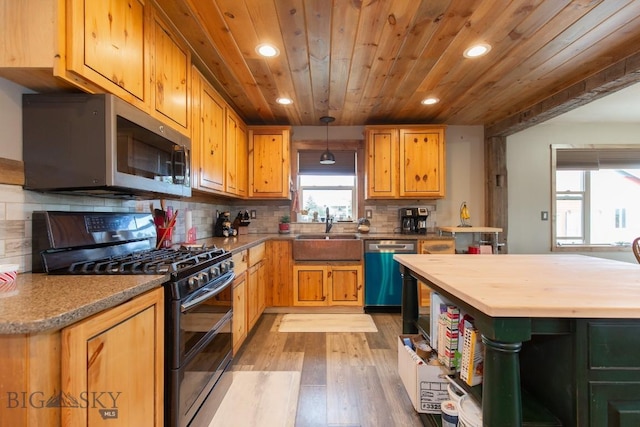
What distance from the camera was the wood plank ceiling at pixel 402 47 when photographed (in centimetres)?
170

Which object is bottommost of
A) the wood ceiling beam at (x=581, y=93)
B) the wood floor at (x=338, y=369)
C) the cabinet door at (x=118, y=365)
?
the wood floor at (x=338, y=369)

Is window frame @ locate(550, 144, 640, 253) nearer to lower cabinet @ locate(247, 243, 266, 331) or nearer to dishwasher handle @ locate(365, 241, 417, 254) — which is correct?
dishwasher handle @ locate(365, 241, 417, 254)

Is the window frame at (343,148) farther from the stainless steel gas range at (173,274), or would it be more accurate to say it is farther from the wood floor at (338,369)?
the stainless steel gas range at (173,274)

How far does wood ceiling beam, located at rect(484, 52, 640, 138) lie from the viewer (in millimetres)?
2160

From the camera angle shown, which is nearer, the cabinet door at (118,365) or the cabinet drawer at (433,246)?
the cabinet door at (118,365)

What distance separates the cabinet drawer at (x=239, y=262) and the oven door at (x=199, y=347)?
0.98 ft

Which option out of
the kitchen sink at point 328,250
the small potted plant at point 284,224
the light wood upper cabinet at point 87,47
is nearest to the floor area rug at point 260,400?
the kitchen sink at point 328,250

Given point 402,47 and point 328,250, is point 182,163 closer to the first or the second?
point 402,47

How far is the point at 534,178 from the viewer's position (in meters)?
4.00

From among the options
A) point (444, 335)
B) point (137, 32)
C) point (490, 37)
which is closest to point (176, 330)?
point (444, 335)

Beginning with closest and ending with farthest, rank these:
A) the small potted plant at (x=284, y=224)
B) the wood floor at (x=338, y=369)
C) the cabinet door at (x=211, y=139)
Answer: the wood floor at (x=338, y=369) → the cabinet door at (x=211, y=139) → the small potted plant at (x=284, y=224)

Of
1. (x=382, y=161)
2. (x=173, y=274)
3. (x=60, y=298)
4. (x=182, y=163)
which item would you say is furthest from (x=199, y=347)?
(x=382, y=161)

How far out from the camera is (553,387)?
1045mm

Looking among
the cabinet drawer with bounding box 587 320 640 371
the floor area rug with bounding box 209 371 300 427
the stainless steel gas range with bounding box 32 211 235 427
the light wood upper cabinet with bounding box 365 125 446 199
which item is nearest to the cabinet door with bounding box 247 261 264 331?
the floor area rug with bounding box 209 371 300 427
